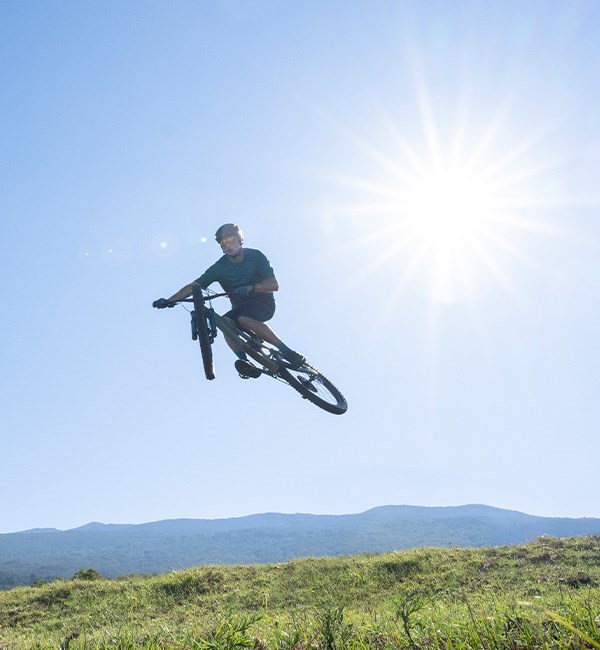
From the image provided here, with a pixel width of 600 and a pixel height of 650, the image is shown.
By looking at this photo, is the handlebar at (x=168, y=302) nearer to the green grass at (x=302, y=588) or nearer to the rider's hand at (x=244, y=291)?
the rider's hand at (x=244, y=291)

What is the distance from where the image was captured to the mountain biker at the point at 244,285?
9.42 m

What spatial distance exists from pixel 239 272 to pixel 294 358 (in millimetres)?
1811

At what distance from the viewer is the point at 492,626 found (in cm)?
392

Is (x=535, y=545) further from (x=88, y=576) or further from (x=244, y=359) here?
(x=88, y=576)

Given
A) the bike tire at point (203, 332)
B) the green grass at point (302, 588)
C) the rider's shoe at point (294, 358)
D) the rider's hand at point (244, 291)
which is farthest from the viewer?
the green grass at point (302, 588)

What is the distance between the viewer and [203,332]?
934 centimetres

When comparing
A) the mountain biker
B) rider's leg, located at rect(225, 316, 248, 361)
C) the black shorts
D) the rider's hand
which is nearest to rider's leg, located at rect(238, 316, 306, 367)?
the mountain biker

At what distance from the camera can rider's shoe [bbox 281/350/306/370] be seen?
32.1 ft

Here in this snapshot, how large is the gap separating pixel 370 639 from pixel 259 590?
409 inches

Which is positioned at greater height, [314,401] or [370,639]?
[314,401]

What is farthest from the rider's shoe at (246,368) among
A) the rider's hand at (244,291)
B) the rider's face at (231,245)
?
the rider's face at (231,245)

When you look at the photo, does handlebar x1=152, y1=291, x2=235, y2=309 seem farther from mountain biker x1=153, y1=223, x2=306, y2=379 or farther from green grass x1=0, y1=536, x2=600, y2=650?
green grass x1=0, y1=536, x2=600, y2=650

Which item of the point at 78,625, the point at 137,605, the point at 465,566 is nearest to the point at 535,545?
the point at 465,566

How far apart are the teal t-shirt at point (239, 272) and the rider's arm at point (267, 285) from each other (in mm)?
71
